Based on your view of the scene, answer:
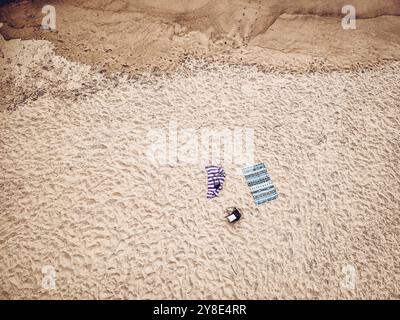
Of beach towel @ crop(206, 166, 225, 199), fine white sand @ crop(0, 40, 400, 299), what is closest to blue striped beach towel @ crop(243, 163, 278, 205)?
fine white sand @ crop(0, 40, 400, 299)

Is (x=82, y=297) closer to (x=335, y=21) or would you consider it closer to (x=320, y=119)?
(x=320, y=119)

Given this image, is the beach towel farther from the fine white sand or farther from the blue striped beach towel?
the blue striped beach towel

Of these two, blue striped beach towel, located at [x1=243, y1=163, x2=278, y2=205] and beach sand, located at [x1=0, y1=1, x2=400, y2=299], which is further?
blue striped beach towel, located at [x1=243, y1=163, x2=278, y2=205]

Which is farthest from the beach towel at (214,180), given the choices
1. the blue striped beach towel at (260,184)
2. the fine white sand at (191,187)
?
the blue striped beach towel at (260,184)

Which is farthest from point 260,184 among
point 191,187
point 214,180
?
point 191,187
